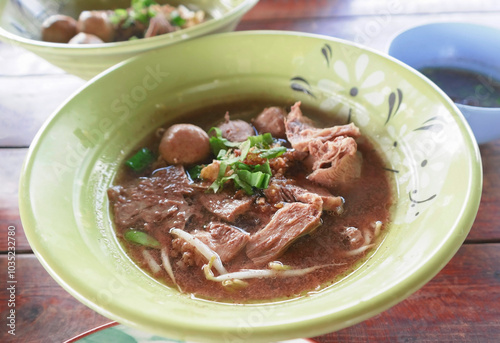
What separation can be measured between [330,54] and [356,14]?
1190 mm

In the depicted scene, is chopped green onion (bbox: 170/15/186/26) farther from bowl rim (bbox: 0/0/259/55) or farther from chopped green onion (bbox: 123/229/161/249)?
chopped green onion (bbox: 123/229/161/249)

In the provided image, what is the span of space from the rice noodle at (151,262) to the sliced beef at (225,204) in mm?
284

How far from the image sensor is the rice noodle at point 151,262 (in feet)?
4.59

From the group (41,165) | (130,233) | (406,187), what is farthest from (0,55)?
(406,187)

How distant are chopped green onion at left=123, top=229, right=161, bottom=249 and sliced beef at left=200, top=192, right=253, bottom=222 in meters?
0.24

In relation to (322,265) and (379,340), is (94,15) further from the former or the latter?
(379,340)

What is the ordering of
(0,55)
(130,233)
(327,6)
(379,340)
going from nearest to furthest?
(379,340)
(130,233)
(0,55)
(327,6)

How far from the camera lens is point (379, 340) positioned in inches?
51.2

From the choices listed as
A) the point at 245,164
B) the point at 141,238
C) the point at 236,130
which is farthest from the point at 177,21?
the point at 141,238

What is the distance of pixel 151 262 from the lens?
1.42 metres

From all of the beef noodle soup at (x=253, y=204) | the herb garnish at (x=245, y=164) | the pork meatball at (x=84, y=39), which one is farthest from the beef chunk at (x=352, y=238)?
the pork meatball at (x=84, y=39)

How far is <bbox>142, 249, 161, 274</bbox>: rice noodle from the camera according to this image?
1398 mm

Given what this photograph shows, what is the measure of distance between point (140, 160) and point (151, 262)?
51cm

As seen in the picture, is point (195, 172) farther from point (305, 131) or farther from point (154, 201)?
point (305, 131)
